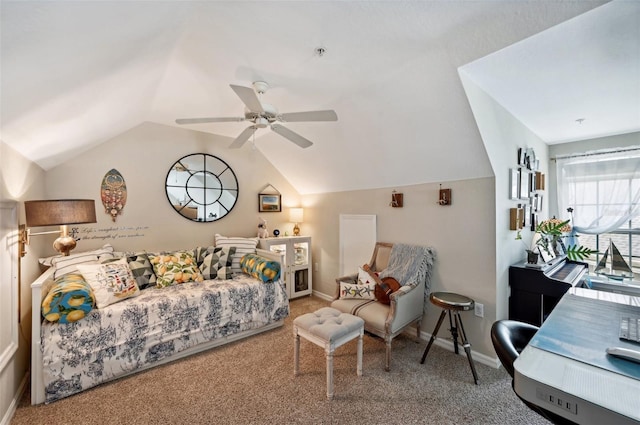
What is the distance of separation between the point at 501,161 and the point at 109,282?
151 inches

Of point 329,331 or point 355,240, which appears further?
point 355,240

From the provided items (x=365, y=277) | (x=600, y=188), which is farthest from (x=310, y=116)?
(x=600, y=188)

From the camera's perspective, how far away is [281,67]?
207cm

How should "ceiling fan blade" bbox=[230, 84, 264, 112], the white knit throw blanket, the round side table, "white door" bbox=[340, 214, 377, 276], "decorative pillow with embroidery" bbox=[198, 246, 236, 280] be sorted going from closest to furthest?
1. "ceiling fan blade" bbox=[230, 84, 264, 112]
2. the round side table
3. the white knit throw blanket
4. "decorative pillow with embroidery" bbox=[198, 246, 236, 280]
5. "white door" bbox=[340, 214, 377, 276]

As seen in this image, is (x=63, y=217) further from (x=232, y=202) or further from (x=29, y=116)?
(x=232, y=202)

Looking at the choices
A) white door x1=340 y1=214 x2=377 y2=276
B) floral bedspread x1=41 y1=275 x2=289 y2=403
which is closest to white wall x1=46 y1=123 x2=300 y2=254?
floral bedspread x1=41 y1=275 x2=289 y2=403

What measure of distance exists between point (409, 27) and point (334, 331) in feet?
7.10

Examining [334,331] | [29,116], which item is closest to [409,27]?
[334,331]

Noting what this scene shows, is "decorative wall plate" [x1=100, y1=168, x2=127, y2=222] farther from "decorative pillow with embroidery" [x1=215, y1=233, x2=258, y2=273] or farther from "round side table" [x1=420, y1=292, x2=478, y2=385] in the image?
"round side table" [x1=420, y1=292, x2=478, y2=385]

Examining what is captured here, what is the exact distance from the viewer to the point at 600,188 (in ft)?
11.2

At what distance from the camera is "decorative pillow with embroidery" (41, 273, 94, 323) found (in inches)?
77.5

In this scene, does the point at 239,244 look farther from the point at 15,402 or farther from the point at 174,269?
the point at 15,402

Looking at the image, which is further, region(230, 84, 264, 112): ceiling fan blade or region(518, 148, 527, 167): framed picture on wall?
region(518, 148, 527, 167): framed picture on wall

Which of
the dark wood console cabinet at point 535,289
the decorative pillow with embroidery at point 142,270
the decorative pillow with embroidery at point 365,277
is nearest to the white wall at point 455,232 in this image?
the dark wood console cabinet at point 535,289
